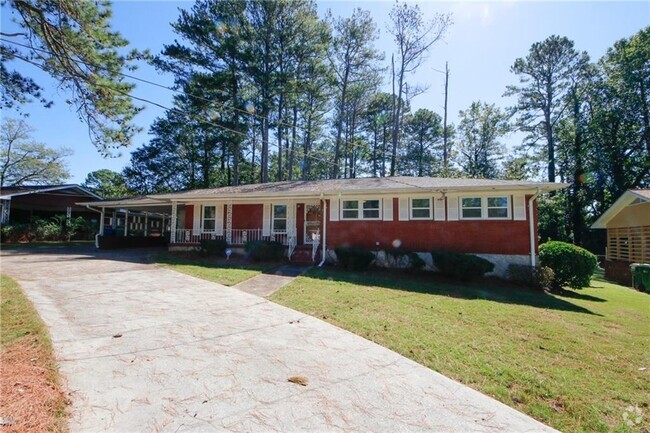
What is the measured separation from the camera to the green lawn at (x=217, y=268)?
923 centimetres

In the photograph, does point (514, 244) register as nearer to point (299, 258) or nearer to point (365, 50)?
point (299, 258)

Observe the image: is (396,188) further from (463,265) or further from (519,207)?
(519,207)

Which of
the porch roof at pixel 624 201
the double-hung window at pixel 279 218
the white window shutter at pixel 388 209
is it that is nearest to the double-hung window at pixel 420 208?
the white window shutter at pixel 388 209

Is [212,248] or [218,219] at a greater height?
[218,219]

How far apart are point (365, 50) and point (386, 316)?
2510cm

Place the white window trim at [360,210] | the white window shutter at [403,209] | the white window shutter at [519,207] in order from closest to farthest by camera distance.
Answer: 1. the white window shutter at [519,207]
2. the white window shutter at [403,209]
3. the white window trim at [360,210]

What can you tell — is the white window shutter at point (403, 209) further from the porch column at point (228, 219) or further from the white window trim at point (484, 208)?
the porch column at point (228, 219)

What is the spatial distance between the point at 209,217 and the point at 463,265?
1198 centimetres

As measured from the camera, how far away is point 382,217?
13242 mm

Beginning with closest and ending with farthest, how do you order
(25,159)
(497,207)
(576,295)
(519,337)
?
(519,337), (576,295), (497,207), (25,159)

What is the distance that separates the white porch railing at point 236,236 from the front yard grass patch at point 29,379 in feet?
33.8

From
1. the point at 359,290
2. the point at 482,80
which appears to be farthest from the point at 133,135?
the point at 482,80

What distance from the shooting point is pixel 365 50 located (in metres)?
25.8

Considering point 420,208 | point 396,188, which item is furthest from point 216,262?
point 420,208
